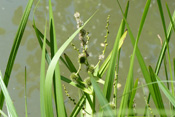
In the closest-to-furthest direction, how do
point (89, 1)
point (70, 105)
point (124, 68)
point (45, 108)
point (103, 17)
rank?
point (45, 108) → point (70, 105) → point (124, 68) → point (103, 17) → point (89, 1)

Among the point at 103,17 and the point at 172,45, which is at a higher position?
the point at 103,17

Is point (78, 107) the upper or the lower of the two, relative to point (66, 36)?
lower

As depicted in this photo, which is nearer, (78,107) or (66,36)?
(78,107)

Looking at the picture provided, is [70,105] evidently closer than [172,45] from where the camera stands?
Yes

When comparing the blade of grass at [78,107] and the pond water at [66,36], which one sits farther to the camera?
the pond water at [66,36]

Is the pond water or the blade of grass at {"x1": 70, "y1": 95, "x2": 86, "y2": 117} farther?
the pond water

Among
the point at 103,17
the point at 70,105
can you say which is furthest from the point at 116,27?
the point at 70,105

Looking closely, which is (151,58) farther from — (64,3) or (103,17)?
(64,3)

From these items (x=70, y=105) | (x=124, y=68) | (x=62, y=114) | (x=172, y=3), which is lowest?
(x=70, y=105)
